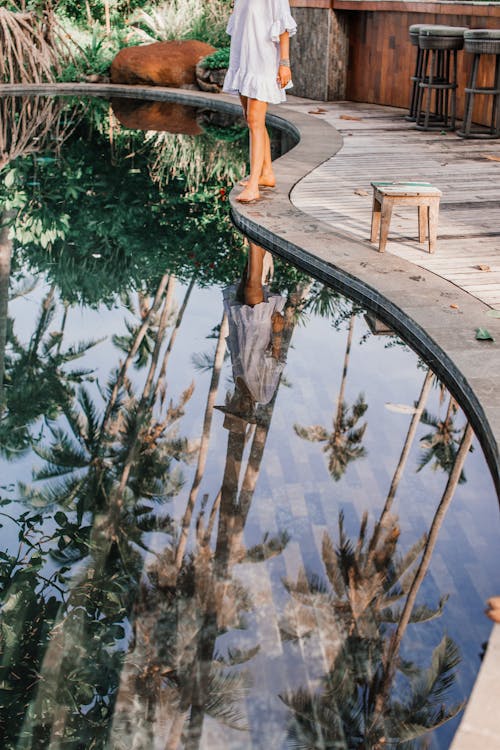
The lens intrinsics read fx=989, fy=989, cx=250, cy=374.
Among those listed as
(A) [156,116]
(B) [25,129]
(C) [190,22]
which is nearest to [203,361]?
(B) [25,129]

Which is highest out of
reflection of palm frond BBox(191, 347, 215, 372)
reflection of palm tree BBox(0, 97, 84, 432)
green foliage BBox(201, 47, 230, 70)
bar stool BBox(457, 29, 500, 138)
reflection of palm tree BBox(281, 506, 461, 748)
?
green foliage BBox(201, 47, 230, 70)

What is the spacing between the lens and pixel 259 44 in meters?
7.23

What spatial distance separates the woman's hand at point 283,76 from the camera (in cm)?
723

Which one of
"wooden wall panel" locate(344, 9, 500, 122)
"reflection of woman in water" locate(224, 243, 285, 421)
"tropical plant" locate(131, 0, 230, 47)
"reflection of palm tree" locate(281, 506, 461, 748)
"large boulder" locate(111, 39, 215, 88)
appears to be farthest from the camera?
"tropical plant" locate(131, 0, 230, 47)

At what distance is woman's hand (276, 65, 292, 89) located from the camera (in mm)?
7227

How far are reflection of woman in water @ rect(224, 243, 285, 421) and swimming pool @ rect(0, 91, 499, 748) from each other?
0.02 m

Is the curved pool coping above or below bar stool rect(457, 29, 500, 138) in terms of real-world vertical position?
below

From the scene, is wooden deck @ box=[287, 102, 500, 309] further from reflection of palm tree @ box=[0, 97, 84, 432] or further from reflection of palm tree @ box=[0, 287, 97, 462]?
reflection of palm tree @ box=[0, 97, 84, 432]

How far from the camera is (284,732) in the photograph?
2410 mm

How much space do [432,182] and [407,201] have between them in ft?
9.00

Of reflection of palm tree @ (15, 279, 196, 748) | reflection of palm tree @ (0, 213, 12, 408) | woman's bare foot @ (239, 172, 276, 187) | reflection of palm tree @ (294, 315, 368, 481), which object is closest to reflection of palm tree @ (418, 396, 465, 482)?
reflection of palm tree @ (294, 315, 368, 481)

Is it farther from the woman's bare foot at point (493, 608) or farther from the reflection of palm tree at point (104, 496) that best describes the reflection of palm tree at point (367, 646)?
the reflection of palm tree at point (104, 496)

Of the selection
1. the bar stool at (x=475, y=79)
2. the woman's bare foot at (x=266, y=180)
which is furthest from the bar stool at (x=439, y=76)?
the woman's bare foot at (x=266, y=180)

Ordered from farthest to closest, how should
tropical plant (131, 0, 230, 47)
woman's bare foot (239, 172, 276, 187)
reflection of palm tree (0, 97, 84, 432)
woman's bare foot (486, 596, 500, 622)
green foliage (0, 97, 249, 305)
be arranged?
tropical plant (131, 0, 230, 47)
woman's bare foot (239, 172, 276, 187)
reflection of palm tree (0, 97, 84, 432)
green foliage (0, 97, 249, 305)
woman's bare foot (486, 596, 500, 622)
